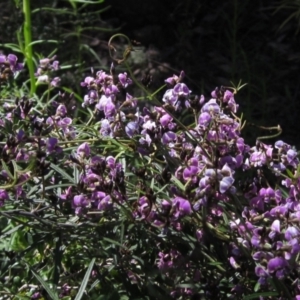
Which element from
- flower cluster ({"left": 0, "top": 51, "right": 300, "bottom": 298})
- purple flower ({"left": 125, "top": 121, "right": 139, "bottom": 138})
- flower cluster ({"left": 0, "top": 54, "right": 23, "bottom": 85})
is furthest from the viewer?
flower cluster ({"left": 0, "top": 54, "right": 23, "bottom": 85})

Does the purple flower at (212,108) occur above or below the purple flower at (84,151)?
above

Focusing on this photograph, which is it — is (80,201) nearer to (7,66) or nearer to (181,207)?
(181,207)

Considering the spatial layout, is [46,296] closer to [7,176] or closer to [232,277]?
[7,176]

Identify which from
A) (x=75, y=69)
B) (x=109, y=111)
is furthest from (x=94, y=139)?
(x=75, y=69)

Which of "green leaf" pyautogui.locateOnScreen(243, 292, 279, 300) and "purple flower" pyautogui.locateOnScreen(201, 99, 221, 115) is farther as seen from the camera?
"purple flower" pyautogui.locateOnScreen(201, 99, 221, 115)

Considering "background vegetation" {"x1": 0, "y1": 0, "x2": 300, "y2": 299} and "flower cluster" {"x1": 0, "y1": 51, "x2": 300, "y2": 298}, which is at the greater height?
"flower cluster" {"x1": 0, "y1": 51, "x2": 300, "y2": 298}

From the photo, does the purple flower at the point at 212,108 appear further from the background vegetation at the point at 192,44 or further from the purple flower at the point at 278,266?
the background vegetation at the point at 192,44

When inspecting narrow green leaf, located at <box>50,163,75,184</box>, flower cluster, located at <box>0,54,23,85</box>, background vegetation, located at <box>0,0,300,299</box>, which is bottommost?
background vegetation, located at <box>0,0,300,299</box>

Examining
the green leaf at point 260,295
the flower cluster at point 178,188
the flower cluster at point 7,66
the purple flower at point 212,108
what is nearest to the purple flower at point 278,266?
the flower cluster at point 178,188

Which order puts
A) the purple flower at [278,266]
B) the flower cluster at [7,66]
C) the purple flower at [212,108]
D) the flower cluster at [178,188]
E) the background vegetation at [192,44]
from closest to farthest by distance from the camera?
the purple flower at [278,266]
the flower cluster at [178,188]
the purple flower at [212,108]
the flower cluster at [7,66]
the background vegetation at [192,44]

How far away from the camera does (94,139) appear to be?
2.24m

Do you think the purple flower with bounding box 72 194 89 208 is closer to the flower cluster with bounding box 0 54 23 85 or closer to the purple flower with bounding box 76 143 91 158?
the purple flower with bounding box 76 143 91 158

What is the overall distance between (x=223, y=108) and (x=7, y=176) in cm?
57

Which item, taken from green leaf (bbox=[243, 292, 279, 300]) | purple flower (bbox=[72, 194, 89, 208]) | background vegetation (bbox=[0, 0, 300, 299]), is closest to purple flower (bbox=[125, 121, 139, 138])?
purple flower (bbox=[72, 194, 89, 208])
